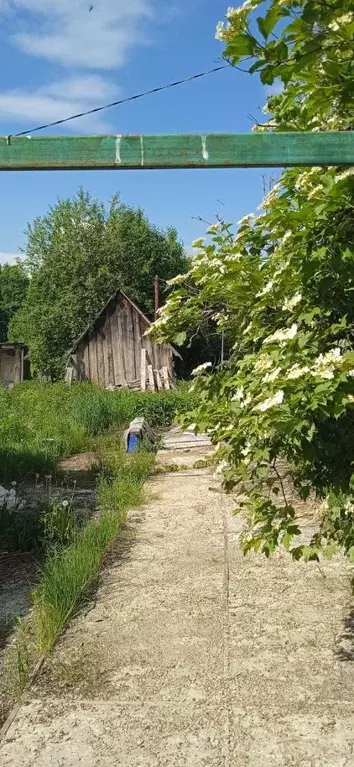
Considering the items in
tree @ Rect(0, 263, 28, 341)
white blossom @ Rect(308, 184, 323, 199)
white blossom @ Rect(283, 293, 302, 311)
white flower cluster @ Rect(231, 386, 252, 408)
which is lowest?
white flower cluster @ Rect(231, 386, 252, 408)

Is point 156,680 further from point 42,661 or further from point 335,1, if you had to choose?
point 335,1

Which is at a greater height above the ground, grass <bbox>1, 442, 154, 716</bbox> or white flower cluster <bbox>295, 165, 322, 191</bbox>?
white flower cluster <bbox>295, 165, 322, 191</bbox>

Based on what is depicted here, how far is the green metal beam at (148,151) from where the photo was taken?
2.13m

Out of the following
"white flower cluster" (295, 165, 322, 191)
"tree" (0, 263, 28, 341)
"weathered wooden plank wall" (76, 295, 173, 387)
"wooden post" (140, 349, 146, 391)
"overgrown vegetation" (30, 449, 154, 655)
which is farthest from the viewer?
"tree" (0, 263, 28, 341)

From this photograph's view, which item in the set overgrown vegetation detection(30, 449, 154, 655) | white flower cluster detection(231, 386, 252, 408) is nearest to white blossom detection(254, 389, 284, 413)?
white flower cluster detection(231, 386, 252, 408)

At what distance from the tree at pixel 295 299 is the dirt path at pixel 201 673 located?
2.61 ft

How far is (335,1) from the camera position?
6.75ft

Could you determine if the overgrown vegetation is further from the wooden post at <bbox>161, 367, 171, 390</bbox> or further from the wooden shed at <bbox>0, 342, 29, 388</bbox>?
the wooden shed at <bbox>0, 342, 29, 388</bbox>

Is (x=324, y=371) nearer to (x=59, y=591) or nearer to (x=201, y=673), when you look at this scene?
(x=201, y=673)

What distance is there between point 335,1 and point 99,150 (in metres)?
0.78

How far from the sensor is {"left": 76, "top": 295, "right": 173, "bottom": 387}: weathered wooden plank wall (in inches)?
963

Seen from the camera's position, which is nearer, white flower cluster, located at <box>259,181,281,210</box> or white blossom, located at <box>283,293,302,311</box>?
white blossom, located at <box>283,293,302,311</box>

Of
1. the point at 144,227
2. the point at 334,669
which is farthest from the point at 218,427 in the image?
the point at 144,227

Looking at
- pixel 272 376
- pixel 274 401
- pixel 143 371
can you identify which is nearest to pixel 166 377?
pixel 143 371
